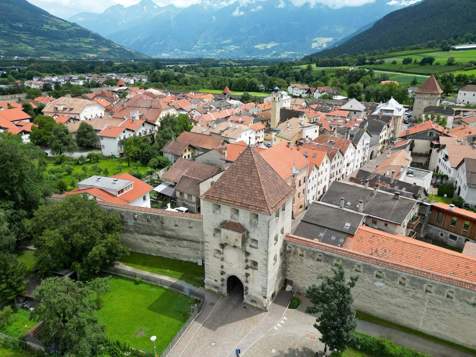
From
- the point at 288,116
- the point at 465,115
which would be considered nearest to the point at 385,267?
the point at 288,116

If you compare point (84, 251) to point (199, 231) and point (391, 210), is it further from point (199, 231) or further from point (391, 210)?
point (391, 210)

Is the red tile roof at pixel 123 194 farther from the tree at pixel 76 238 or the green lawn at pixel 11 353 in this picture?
the green lawn at pixel 11 353

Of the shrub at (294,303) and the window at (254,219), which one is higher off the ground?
the window at (254,219)

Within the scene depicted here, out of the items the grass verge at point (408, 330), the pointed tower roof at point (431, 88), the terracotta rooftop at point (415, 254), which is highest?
the pointed tower roof at point (431, 88)

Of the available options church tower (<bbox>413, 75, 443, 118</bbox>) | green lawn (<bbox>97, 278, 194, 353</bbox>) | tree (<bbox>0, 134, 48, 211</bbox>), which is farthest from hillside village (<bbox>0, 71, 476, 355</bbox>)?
church tower (<bbox>413, 75, 443, 118</bbox>)

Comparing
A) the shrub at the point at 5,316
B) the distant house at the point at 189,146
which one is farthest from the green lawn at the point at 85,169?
the shrub at the point at 5,316

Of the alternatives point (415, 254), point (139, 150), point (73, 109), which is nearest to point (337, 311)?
point (415, 254)

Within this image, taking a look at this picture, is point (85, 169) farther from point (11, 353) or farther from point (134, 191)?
point (11, 353)
